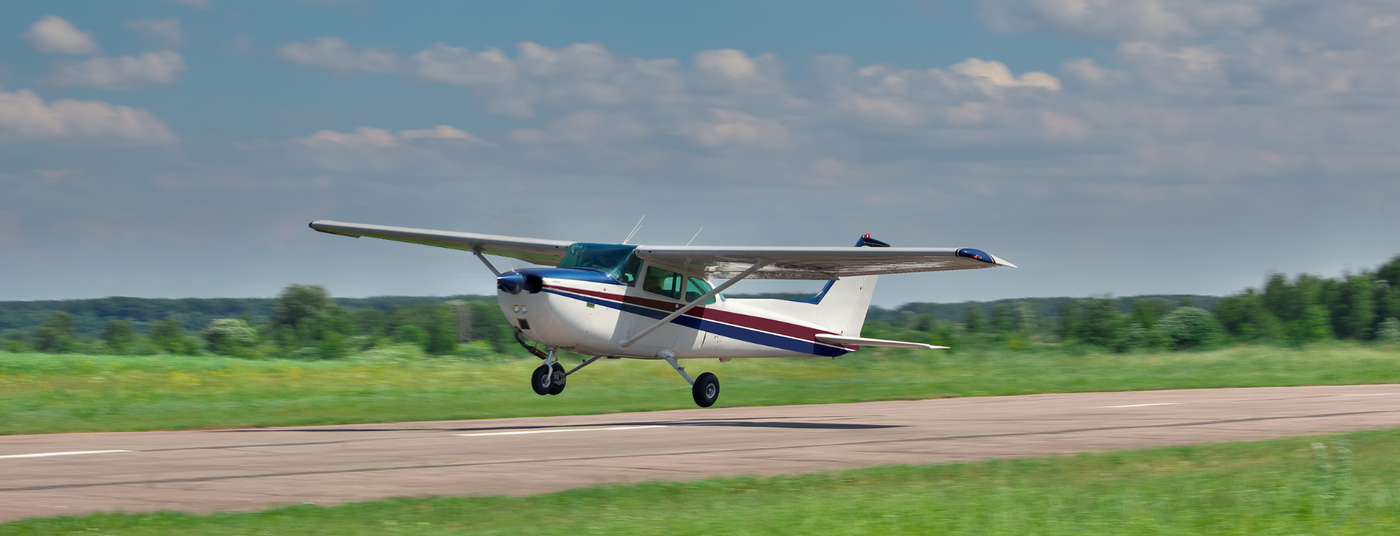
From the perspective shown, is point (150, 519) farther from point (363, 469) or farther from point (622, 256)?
point (622, 256)

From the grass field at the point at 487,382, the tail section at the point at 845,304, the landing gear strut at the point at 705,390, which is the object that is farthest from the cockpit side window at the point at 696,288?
the tail section at the point at 845,304

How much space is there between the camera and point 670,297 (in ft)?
68.1

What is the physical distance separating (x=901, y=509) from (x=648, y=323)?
40.4ft

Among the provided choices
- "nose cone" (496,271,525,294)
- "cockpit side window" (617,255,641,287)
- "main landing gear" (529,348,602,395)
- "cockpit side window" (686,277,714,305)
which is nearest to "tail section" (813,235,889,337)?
"cockpit side window" (686,277,714,305)

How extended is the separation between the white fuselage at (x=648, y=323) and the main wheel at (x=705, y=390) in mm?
570

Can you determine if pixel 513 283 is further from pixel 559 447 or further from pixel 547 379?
pixel 559 447

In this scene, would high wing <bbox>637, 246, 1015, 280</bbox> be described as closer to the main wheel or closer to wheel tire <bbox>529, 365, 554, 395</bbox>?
the main wheel

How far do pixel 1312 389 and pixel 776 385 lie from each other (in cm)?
1267

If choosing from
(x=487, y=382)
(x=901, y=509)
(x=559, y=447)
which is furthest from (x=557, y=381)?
(x=901, y=509)

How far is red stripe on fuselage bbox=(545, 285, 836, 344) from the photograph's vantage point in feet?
64.0

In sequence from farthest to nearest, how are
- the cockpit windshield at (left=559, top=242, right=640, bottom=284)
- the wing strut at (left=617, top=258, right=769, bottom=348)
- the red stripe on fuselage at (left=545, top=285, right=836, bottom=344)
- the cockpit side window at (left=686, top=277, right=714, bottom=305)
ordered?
the cockpit side window at (left=686, top=277, right=714, bottom=305) < the wing strut at (left=617, top=258, right=769, bottom=348) < the cockpit windshield at (left=559, top=242, right=640, bottom=284) < the red stripe on fuselage at (left=545, top=285, right=836, bottom=344)

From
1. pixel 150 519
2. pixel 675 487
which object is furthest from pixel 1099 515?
pixel 150 519

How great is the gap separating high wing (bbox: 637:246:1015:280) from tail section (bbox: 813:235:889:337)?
2.60 m

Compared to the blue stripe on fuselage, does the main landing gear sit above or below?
below
